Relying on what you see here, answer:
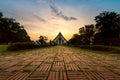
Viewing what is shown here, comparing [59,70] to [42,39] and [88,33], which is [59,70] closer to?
[88,33]

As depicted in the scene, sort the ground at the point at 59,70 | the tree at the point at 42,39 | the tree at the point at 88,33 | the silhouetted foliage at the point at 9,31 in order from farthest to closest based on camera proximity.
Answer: the tree at the point at 42,39, the tree at the point at 88,33, the silhouetted foliage at the point at 9,31, the ground at the point at 59,70

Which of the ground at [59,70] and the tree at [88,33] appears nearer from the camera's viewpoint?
the ground at [59,70]

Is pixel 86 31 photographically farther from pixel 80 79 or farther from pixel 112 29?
pixel 80 79

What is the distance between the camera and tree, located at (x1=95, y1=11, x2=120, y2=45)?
53.6 m

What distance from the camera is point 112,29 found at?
178 ft

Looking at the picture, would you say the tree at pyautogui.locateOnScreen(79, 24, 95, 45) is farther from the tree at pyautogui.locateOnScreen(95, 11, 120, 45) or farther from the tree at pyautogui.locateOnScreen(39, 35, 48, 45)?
the tree at pyautogui.locateOnScreen(95, 11, 120, 45)

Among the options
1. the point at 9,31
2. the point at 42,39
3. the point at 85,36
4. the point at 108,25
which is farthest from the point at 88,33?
the point at 9,31

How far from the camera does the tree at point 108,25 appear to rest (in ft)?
176

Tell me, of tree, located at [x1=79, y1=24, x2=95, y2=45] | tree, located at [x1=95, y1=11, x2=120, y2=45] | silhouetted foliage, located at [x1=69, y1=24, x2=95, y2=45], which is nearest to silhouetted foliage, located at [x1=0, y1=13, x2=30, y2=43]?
silhouetted foliage, located at [x1=69, y1=24, x2=95, y2=45]

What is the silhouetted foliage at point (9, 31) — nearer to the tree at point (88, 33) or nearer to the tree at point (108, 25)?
the tree at point (108, 25)

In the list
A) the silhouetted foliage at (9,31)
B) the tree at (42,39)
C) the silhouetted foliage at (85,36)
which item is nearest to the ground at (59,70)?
the silhouetted foliage at (9,31)

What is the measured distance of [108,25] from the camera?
5584 cm

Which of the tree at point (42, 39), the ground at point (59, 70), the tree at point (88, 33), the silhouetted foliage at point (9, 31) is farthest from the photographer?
the tree at point (42, 39)

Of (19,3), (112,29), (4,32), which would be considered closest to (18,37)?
(4,32)
